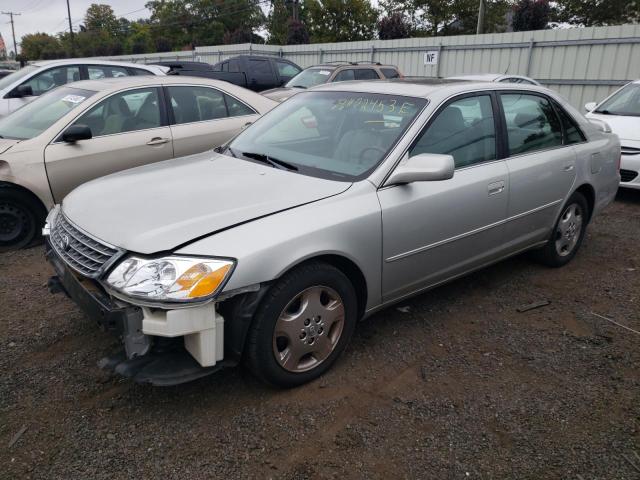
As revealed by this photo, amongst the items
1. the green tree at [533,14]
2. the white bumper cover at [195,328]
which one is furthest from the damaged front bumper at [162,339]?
the green tree at [533,14]

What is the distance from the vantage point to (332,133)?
3578 millimetres

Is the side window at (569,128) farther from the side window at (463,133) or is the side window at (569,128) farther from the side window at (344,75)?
the side window at (344,75)

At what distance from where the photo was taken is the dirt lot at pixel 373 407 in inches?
95.3

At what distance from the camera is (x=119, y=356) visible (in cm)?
263

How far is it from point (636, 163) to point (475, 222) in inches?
174

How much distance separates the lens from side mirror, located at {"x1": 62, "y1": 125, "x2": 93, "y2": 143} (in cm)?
493

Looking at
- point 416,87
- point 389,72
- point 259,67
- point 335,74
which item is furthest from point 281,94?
point 416,87

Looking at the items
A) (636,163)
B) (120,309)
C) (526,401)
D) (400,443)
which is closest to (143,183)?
(120,309)

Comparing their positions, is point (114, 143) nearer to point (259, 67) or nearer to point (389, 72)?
point (389, 72)

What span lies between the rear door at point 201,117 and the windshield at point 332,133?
1790 mm

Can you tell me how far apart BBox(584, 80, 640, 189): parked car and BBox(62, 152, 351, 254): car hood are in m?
5.44

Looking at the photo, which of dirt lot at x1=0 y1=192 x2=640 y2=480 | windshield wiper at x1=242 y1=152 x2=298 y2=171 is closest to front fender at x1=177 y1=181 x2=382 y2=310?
windshield wiper at x1=242 y1=152 x2=298 y2=171

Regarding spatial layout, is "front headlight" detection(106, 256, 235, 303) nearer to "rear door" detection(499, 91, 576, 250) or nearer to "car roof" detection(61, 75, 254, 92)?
"rear door" detection(499, 91, 576, 250)

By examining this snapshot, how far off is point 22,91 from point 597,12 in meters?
30.7
